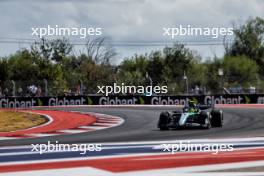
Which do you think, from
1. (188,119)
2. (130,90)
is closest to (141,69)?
(130,90)

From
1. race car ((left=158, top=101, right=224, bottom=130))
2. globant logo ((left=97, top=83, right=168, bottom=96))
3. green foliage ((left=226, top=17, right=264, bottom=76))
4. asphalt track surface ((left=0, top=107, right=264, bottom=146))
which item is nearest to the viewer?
asphalt track surface ((left=0, top=107, right=264, bottom=146))

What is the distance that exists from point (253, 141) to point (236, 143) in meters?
0.61

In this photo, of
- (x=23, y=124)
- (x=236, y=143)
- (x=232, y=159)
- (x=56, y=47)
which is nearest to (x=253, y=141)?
(x=236, y=143)

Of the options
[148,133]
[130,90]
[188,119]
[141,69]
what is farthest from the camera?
[141,69]

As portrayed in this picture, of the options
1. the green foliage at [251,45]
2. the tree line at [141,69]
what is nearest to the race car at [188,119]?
the tree line at [141,69]

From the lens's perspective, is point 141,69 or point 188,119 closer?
point 188,119

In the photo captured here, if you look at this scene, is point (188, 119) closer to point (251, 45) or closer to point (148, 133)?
point (148, 133)

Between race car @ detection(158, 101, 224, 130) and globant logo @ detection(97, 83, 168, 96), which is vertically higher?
globant logo @ detection(97, 83, 168, 96)

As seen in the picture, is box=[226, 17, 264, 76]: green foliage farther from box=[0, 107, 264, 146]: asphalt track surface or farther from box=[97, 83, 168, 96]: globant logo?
box=[0, 107, 264, 146]: asphalt track surface

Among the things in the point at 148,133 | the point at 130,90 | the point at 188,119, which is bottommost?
the point at 148,133

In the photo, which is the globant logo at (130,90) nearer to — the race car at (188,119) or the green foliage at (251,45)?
the race car at (188,119)

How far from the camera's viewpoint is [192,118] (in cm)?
1645

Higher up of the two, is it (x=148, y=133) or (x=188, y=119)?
(x=188, y=119)

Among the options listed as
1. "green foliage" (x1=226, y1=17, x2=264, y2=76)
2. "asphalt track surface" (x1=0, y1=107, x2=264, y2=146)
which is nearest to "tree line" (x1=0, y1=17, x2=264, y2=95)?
"green foliage" (x1=226, y1=17, x2=264, y2=76)
